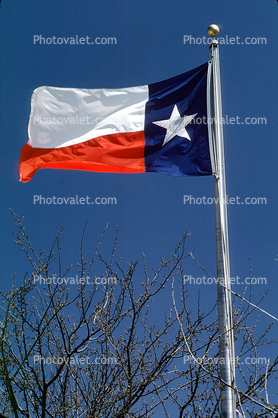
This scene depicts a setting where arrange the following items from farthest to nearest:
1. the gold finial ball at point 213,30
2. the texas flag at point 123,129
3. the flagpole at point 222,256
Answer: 1. the texas flag at point 123,129
2. the gold finial ball at point 213,30
3. the flagpole at point 222,256

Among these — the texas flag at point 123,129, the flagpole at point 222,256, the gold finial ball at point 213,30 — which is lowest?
the flagpole at point 222,256

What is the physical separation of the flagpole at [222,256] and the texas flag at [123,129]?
34cm

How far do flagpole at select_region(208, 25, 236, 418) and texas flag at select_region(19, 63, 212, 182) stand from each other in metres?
0.34

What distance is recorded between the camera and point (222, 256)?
531 centimetres

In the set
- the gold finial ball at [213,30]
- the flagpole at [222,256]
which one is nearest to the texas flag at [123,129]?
the flagpole at [222,256]

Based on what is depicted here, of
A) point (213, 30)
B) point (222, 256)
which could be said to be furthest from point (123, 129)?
point (222, 256)

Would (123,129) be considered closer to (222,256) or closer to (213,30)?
(213,30)

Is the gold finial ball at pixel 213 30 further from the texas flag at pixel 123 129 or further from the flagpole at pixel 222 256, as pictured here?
the texas flag at pixel 123 129

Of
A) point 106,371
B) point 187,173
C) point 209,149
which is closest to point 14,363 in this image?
point 106,371

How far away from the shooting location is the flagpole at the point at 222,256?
182 inches

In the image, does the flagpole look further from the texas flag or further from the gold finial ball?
the texas flag

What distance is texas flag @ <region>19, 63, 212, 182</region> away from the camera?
274 inches

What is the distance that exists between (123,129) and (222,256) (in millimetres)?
3418

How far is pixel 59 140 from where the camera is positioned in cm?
776
